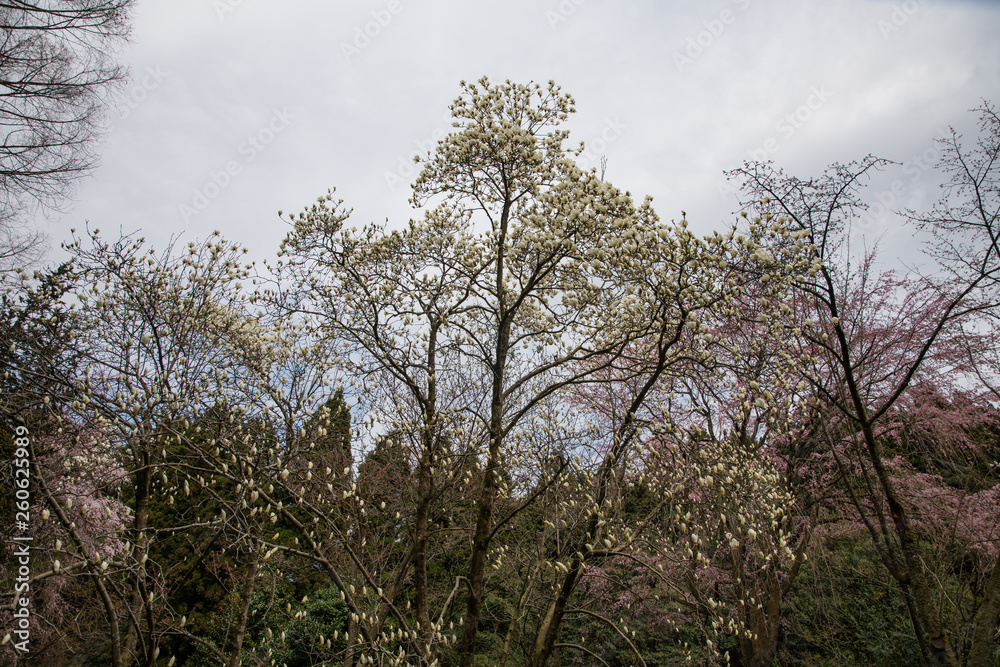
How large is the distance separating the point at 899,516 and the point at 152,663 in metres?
6.64

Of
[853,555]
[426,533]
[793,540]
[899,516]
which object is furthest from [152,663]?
[853,555]

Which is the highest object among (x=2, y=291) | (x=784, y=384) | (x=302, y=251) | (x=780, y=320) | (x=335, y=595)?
(x=302, y=251)

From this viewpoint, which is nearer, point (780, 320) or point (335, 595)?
point (780, 320)

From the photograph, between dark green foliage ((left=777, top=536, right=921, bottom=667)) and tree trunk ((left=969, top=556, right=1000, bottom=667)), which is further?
dark green foliage ((left=777, top=536, right=921, bottom=667))

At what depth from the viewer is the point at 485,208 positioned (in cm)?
672

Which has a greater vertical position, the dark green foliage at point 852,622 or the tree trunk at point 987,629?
the tree trunk at point 987,629

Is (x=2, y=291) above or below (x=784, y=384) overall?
above

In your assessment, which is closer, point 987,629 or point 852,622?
point 987,629

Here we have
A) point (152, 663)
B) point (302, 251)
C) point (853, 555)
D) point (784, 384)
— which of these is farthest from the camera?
point (853, 555)

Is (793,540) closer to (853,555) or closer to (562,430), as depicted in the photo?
(853,555)

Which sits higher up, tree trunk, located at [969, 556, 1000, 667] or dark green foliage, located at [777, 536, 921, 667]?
tree trunk, located at [969, 556, 1000, 667]

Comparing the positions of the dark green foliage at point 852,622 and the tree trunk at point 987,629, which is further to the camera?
the dark green foliage at point 852,622

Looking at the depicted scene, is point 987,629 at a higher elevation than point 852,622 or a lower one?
higher

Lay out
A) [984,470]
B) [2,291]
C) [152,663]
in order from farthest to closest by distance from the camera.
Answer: [984,470] → [2,291] → [152,663]
